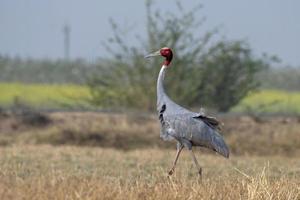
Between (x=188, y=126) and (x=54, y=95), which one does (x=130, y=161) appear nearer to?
(x=188, y=126)

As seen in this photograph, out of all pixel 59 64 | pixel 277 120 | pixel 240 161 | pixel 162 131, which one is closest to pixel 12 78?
pixel 59 64

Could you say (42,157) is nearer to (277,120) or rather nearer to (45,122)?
(45,122)

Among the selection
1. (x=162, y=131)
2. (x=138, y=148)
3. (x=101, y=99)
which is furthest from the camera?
(x=101, y=99)

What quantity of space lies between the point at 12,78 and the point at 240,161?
1565 inches

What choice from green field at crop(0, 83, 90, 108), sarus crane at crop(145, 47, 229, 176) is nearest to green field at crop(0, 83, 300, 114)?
green field at crop(0, 83, 90, 108)

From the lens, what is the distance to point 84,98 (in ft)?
112

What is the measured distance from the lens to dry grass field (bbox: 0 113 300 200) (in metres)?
11.6

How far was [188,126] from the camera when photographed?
15.1m

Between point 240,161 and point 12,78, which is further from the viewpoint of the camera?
point 12,78

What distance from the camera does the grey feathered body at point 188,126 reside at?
1505 centimetres

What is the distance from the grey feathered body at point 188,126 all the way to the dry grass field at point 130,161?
1.81 feet

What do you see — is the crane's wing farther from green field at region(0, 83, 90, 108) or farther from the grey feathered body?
green field at region(0, 83, 90, 108)

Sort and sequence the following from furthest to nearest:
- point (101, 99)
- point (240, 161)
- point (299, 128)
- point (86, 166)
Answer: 1. point (101, 99)
2. point (299, 128)
3. point (240, 161)
4. point (86, 166)

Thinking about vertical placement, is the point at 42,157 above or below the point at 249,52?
below
